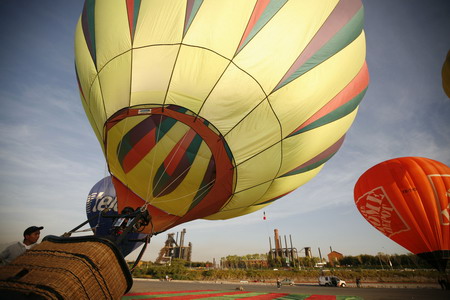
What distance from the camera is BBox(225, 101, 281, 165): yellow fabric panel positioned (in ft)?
10.2

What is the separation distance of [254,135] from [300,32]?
4.99ft

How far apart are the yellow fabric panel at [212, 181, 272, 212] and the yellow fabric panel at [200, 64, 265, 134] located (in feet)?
4.42

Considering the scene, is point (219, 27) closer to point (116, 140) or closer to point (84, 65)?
point (84, 65)

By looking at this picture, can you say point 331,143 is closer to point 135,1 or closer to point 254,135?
point 254,135

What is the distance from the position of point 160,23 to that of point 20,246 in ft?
10.4

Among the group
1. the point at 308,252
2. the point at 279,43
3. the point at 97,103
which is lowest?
the point at 97,103

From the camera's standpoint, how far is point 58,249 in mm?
1406

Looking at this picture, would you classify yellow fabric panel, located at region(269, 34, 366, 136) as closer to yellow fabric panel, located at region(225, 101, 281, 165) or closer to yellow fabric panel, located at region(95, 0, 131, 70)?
yellow fabric panel, located at region(225, 101, 281, 165)

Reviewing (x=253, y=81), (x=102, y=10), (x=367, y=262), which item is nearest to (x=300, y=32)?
(x=253, y=81)

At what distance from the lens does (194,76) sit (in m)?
2.92

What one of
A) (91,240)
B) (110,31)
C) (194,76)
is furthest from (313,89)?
(91,240)

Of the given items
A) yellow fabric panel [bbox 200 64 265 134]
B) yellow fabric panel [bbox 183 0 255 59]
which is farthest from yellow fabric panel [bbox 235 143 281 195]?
yellow fabric panel [bbox 183 0 255 59]

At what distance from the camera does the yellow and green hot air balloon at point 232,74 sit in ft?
9.44

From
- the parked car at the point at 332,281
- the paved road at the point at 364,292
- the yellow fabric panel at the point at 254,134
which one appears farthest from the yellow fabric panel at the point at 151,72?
the parked car at the point at 332,281
